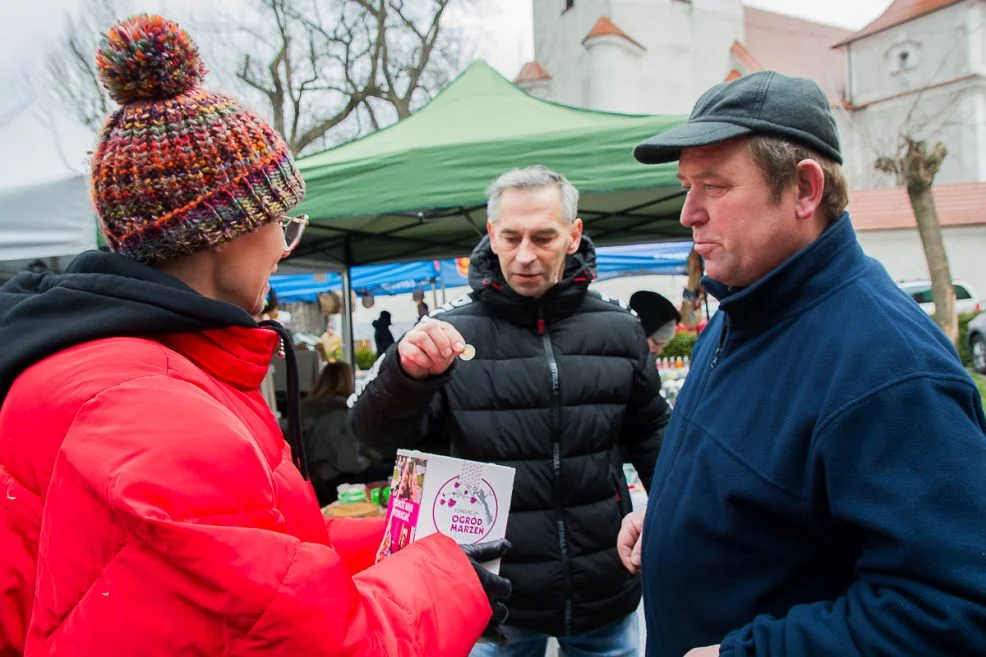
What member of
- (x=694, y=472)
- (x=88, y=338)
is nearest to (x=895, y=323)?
(x=694, y=472)

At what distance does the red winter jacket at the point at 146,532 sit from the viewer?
0.78 metres

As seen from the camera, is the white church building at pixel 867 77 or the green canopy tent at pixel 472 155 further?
the white church building at pixel 867 77

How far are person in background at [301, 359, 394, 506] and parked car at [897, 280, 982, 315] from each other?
54.3 ft

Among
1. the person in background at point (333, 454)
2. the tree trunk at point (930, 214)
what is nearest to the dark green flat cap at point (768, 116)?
the person in background at point (333, 454)

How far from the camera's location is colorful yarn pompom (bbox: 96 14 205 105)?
1007 mm

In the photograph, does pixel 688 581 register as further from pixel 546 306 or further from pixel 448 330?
pixel 546 306

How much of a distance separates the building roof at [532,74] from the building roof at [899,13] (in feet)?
60.8

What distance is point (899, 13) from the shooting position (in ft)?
107

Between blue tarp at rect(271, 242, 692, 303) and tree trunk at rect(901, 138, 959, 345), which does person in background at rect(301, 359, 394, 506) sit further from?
tree trunk at rect(901, 138, 959, 345)

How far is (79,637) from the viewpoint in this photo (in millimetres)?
791

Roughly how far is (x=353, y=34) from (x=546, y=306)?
67.0ft

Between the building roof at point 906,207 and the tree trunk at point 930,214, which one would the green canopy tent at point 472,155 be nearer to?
the tree trunk at point 930,214

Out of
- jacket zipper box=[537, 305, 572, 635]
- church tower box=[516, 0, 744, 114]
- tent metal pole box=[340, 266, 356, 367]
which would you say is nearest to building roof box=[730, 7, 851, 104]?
church tower box=[516, 0, 744, 114]

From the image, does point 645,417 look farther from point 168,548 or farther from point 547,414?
point 168,548
